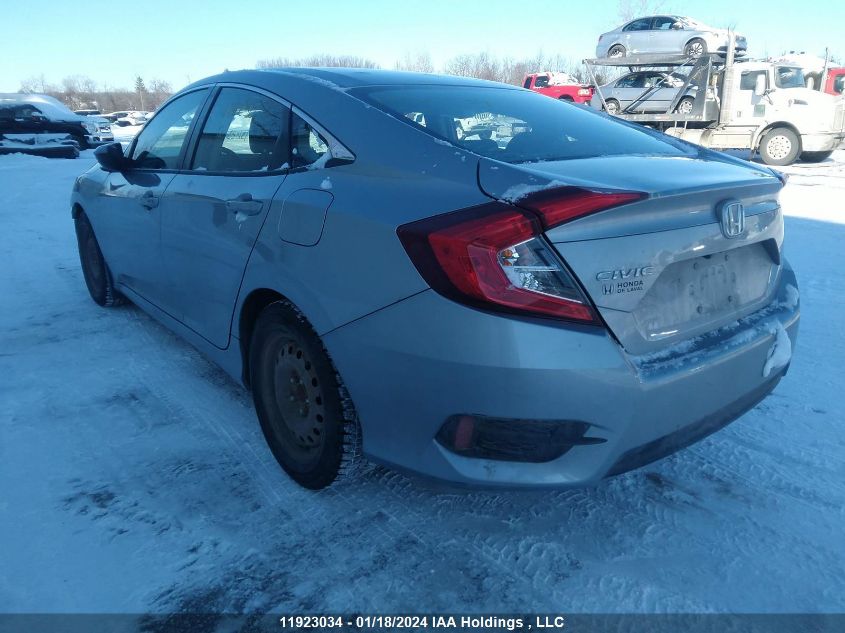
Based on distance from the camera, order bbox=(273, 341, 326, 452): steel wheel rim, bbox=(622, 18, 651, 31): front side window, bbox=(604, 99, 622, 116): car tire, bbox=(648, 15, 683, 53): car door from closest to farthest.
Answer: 1. bbox=(273, 341, 326, 452): steel wheel rim
2. bbox=(648, 15, 683, 53): car door
3. bbox=(604, 99, 622, 116): car tire
4. bbox=(622, 18, 651, 31): front side window

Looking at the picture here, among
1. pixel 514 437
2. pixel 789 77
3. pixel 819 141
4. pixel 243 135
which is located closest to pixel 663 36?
pixel 789 77

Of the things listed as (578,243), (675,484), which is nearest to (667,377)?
(578,243)

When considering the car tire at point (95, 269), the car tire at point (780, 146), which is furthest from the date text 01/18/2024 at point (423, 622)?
the car tire at point (780, 146)

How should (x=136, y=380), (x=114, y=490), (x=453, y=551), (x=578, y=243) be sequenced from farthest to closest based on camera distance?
(x=136, y=380), (x=114, y=490), (x=453, y=551), (x=578, y=243)

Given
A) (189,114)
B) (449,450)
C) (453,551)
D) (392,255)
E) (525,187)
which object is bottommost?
(453,551)

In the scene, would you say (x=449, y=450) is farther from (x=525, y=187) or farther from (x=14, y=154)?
(x=14, y=154)

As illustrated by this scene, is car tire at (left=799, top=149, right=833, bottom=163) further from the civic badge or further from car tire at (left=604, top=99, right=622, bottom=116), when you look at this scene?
the civic badge

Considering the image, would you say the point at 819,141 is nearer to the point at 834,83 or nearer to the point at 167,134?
the point at 834,83

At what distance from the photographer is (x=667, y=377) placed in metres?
1.77

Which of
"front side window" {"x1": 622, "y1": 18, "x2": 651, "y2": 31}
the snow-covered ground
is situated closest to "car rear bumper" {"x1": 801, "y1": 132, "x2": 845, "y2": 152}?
"front side window" {"x1": 622, "y1": 18, "x2": 651, "y2": 31}

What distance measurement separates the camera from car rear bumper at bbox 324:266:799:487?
1.66 metres

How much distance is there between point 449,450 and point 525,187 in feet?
2.50

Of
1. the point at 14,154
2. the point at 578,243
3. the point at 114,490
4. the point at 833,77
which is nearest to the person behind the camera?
the point at 578,243

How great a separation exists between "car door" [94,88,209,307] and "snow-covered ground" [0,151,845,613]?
0.66 meters
